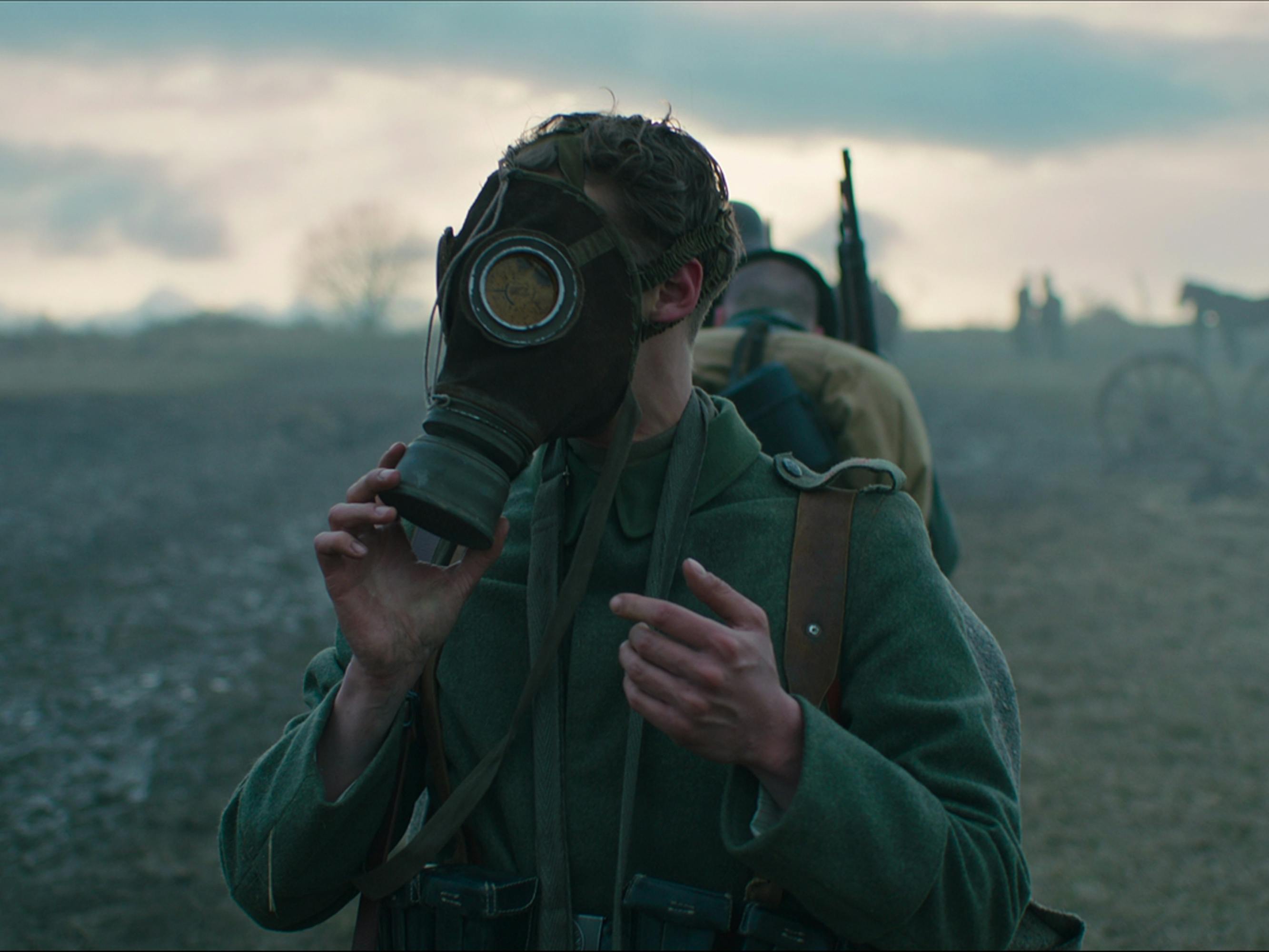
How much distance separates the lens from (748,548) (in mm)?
1729

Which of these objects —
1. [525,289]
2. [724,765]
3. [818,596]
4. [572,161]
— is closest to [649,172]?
[572,161]

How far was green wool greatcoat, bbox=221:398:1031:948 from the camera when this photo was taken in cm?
143

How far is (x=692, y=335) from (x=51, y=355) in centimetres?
1639

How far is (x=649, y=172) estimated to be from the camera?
1.69m

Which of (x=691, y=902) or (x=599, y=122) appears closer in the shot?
(x=691, y=902)

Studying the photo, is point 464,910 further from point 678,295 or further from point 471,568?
point 678,295

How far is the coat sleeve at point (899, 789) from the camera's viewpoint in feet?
4.62

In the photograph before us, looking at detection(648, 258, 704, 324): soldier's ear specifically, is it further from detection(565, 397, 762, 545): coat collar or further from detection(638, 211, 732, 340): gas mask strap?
detection(565, 397, 762, 545): coat collar

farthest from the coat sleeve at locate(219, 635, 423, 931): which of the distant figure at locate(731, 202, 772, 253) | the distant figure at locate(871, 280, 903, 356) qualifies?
the distant figure at locate(871, 280, 903, 356)

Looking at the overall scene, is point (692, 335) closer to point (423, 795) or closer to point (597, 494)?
point (597, 494)

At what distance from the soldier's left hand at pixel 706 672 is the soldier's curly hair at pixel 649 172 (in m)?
0.62

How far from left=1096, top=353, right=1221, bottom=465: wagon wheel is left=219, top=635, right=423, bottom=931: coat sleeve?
1663cm

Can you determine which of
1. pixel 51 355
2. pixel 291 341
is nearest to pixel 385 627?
pixel 51 355

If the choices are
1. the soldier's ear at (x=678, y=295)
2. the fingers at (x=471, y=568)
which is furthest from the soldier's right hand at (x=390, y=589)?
the soldier's ear at (x=678, y=295)
